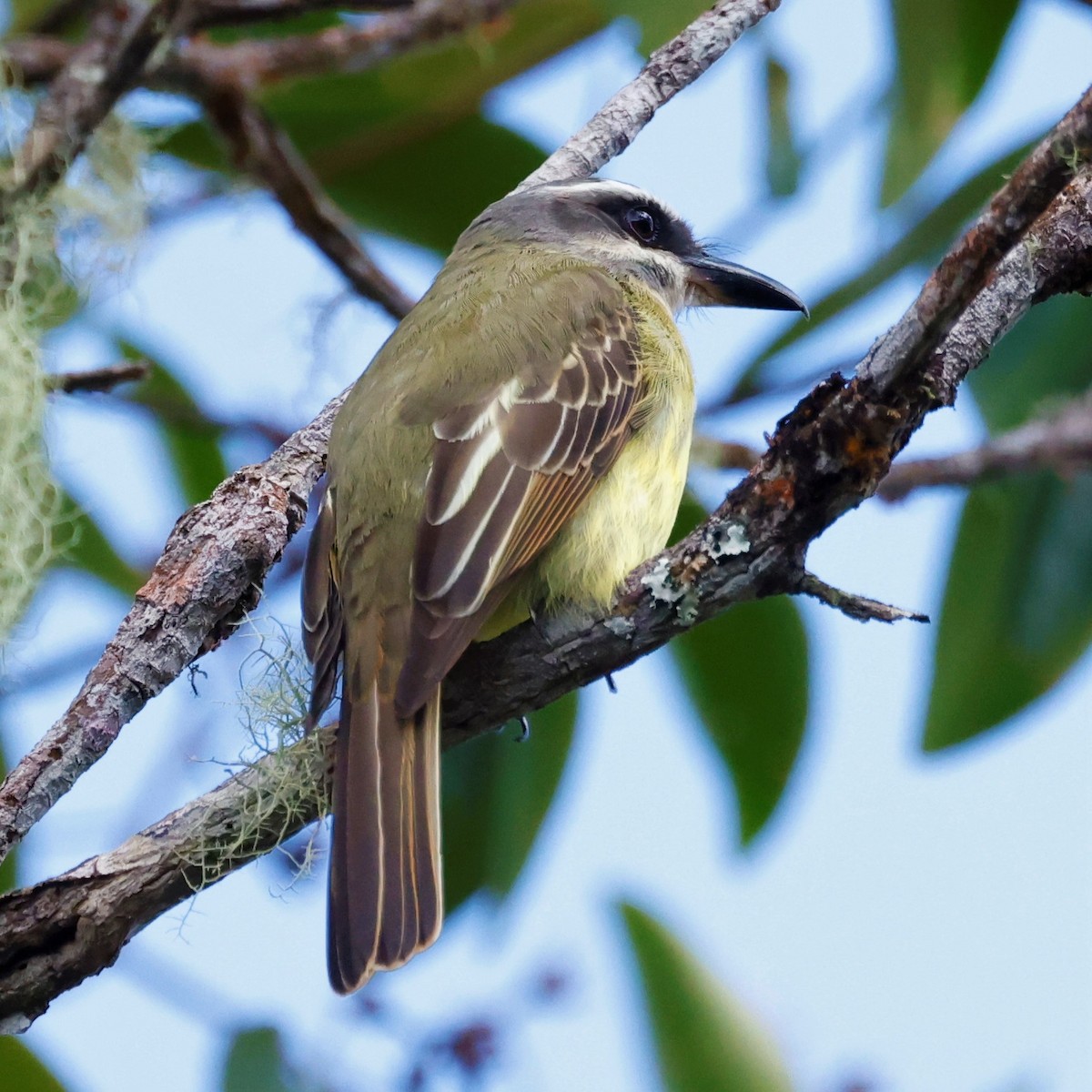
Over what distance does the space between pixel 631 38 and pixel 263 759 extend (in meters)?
1.74

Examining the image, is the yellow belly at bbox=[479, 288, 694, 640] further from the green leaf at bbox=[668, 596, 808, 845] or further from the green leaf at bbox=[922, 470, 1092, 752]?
the green leaf at bbox=[922, 470, 1092, 752]

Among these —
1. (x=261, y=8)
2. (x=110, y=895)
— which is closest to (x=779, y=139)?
(x=261, y=8)

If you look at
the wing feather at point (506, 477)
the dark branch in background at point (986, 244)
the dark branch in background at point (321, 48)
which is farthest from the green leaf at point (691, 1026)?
the dark branch in background at point (321, 48)

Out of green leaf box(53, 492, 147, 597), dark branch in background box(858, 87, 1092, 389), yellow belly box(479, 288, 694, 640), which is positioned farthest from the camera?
green leaf box(53, 492, 147, 597)

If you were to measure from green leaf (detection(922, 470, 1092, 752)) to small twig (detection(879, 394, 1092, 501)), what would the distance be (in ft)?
0.45

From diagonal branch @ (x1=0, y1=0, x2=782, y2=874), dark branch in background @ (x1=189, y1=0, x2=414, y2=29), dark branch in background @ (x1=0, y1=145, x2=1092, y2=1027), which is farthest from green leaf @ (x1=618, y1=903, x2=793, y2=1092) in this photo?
dark branch in background @ (x1=189, y1=0, x2=414, y2=29)

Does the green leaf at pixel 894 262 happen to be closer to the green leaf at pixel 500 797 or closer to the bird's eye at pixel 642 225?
the bird's eye at pixel 642 225

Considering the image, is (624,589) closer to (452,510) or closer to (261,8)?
(452,510)

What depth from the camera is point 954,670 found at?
3.51 metres

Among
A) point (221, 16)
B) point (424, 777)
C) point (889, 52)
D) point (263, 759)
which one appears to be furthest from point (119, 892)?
point (889, 52)

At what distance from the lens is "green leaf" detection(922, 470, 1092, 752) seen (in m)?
3.48

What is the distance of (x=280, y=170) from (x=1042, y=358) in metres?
1.65

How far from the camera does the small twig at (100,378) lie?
2.79m

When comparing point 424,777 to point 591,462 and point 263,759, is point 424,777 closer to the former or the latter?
point 263,759
